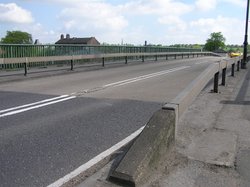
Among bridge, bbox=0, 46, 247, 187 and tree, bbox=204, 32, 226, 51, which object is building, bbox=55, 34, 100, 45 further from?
bridge, bbox=0, 46, 247, 187

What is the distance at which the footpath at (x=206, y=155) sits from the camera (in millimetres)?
4484

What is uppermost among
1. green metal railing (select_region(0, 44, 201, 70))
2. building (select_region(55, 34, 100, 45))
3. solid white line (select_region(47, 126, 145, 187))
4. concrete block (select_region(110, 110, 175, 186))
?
building (select_region(55, 34, 100, 45))

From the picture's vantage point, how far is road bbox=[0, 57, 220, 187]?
16.3 feet

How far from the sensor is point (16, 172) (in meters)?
4.75

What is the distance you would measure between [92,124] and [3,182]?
3026 millimetres

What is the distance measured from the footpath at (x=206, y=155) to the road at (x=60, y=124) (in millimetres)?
801

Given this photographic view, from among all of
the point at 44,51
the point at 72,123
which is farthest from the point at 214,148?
the point at 44,51

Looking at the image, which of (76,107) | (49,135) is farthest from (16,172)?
(76,107)

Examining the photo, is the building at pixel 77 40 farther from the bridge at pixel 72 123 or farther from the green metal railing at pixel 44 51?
the bridge at pixel 72 123

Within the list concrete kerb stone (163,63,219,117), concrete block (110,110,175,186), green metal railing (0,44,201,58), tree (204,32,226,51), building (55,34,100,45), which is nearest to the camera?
concrete block (110,110,175,186)

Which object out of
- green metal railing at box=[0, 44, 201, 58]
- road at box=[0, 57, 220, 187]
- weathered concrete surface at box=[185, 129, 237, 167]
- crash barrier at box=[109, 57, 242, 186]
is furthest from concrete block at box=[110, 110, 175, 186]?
green metal railing at box=[0, 44, 201, 58]

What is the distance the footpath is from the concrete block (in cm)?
12

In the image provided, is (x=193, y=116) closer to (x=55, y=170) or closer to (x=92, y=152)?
(x=92, y=152)

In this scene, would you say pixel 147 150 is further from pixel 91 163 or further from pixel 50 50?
pixel 50 50
